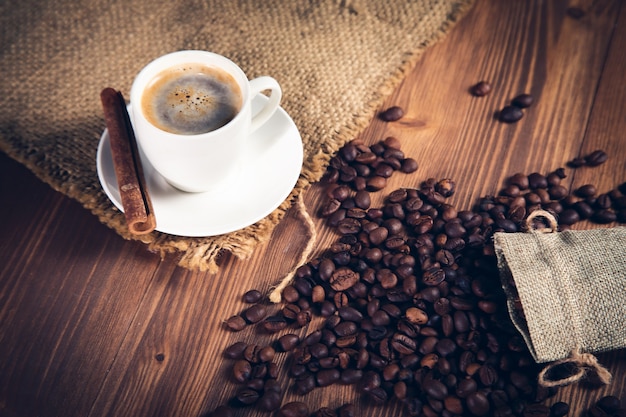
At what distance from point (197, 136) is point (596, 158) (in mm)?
1113

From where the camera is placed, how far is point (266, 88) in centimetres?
121

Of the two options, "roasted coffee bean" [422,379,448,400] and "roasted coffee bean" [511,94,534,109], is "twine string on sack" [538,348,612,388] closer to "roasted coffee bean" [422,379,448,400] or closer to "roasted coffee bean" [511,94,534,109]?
"roasted coffee bean" [422,379,448,400]

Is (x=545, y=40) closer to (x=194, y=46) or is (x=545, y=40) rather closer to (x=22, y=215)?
(x=194, y=46)

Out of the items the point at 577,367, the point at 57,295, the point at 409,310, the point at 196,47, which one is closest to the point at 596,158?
the point at 577,367

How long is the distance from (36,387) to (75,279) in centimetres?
26

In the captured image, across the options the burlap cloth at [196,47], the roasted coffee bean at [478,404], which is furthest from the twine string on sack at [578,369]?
the burlap cloth at [196,47]

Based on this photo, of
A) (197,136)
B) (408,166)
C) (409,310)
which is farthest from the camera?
(408,166)

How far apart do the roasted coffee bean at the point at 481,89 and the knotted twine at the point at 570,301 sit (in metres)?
0.58

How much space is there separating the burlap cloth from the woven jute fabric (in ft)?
1.93

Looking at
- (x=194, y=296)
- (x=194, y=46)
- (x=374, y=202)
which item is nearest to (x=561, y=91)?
(x=374, y=202)

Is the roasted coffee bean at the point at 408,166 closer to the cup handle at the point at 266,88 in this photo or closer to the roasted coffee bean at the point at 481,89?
the roasted coffee bean at the point at 481,89

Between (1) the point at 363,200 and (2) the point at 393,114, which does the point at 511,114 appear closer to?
(2) the point at 393,114

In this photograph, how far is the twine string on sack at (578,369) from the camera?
124 cm

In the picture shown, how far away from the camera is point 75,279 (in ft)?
4.58
